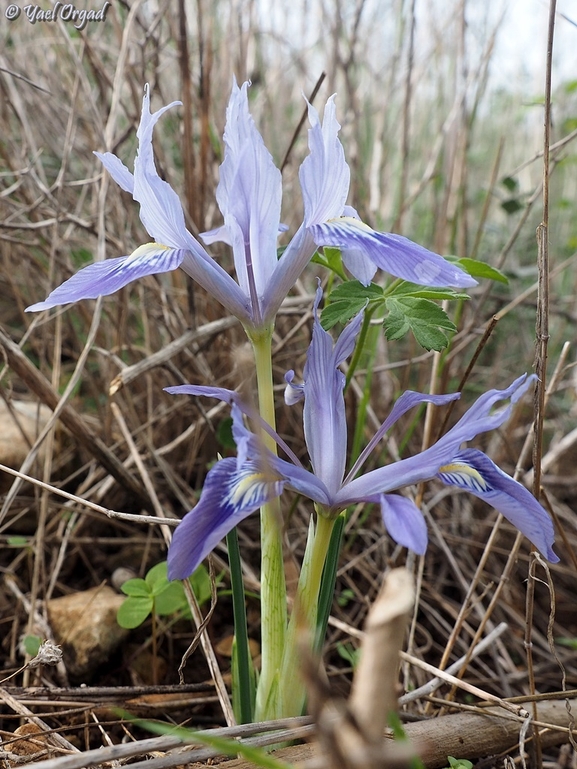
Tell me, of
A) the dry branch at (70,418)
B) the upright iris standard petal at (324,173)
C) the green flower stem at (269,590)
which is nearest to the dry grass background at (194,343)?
the dry branch at (70,418)

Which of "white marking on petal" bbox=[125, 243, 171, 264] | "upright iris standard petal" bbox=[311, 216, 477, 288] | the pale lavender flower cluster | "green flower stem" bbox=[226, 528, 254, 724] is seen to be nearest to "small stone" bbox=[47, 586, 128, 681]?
"green flower stem" bbox=[226, 528, 254, 724]

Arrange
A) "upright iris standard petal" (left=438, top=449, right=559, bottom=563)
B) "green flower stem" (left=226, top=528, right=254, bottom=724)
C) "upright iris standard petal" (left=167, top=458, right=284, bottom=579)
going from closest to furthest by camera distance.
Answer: "upright iris standard petal" (left=167, top=458, right=284, bottom=579)
"upright iris standard petal" (left=438, top=449, right=559, bottom=563)
"green flower stem" (left=226, top=528, right=254, bottom=724)

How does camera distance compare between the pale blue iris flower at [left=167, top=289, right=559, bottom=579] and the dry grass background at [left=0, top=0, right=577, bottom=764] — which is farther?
the dry grass background at [left=0, top=0, right=577, bottom=764]

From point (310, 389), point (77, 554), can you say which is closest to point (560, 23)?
point (310, 389)

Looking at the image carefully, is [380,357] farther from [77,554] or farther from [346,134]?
[77,554]

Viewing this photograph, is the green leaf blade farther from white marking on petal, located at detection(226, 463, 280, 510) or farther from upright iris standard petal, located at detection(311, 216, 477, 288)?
white marking on petal, located at detection(226, 463, 280, 510)

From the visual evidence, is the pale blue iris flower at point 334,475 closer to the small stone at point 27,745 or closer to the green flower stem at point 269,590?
the green flower stem at point 269,590
